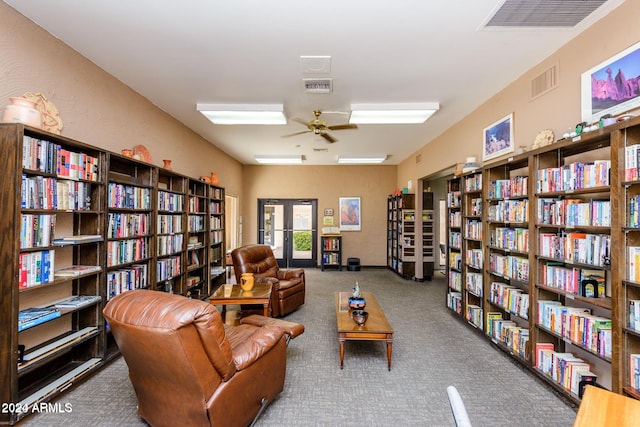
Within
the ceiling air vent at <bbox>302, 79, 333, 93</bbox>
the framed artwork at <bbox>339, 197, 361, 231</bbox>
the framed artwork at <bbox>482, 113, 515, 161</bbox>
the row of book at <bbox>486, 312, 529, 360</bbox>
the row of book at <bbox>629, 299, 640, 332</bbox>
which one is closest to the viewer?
the row of book at <bbox>629, 299, 640, 332</bbox>

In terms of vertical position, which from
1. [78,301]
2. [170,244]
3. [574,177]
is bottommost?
[78,301]

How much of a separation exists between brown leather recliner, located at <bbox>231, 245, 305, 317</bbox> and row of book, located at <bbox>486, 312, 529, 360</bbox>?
8.34 ft

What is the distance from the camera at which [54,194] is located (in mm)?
2236

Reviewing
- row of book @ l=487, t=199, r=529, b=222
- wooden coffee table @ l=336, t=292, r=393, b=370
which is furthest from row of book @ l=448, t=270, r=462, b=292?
wooden coffee table @ l=336, t=292, r=393, b=370

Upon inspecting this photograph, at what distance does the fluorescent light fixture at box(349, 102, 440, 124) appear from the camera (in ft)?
12.1

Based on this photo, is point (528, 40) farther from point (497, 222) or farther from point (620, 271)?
point (620, 271)

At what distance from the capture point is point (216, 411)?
1635 mm

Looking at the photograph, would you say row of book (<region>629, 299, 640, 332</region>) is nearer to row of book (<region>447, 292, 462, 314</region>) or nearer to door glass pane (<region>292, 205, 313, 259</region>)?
row of book (<region>447, 292, 462, 314</region>)

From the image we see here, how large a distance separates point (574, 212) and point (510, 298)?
1159mm

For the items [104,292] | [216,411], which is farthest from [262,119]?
[216,411]

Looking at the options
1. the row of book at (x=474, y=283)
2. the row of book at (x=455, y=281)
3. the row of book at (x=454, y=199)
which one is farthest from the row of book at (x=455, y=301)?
the row of book at (x=454, y=199)

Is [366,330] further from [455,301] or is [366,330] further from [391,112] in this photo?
[391,112]

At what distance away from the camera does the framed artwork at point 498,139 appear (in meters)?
3.29

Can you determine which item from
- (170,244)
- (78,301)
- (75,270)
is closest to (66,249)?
(75,270)
